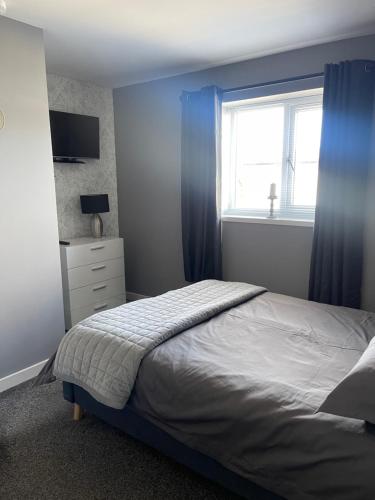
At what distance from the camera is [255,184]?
10.9 feet

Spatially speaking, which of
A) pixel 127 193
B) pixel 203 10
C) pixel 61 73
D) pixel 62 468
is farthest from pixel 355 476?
pixel 61 73

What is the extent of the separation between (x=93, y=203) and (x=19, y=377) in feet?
5.63

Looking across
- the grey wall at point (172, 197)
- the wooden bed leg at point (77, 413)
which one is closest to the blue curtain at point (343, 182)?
the grey wall at point (172, 197)

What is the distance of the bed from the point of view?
46.5 inches

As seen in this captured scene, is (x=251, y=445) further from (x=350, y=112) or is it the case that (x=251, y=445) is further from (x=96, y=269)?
(x=96, y=269)

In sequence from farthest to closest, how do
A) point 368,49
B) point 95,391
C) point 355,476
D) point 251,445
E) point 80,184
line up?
point 80,184 → point 368,49 → point 95,391 → point 251,445 → point 355,476

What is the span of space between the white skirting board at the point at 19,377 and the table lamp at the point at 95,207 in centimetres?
145

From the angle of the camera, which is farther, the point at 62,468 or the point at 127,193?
the point at 127,193

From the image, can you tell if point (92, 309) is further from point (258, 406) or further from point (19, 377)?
point (258, 406)

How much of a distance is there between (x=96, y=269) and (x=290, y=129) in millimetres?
2141

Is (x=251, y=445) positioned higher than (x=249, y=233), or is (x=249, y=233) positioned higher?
(x=249, y=233)

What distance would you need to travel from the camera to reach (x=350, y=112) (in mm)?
2500

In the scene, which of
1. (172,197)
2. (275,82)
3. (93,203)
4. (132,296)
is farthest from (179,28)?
(132,296)

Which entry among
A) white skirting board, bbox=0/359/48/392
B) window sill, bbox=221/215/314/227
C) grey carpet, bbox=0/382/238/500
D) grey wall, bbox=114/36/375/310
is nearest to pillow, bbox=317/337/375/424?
grey carpet, bbox=0/382/238/500
